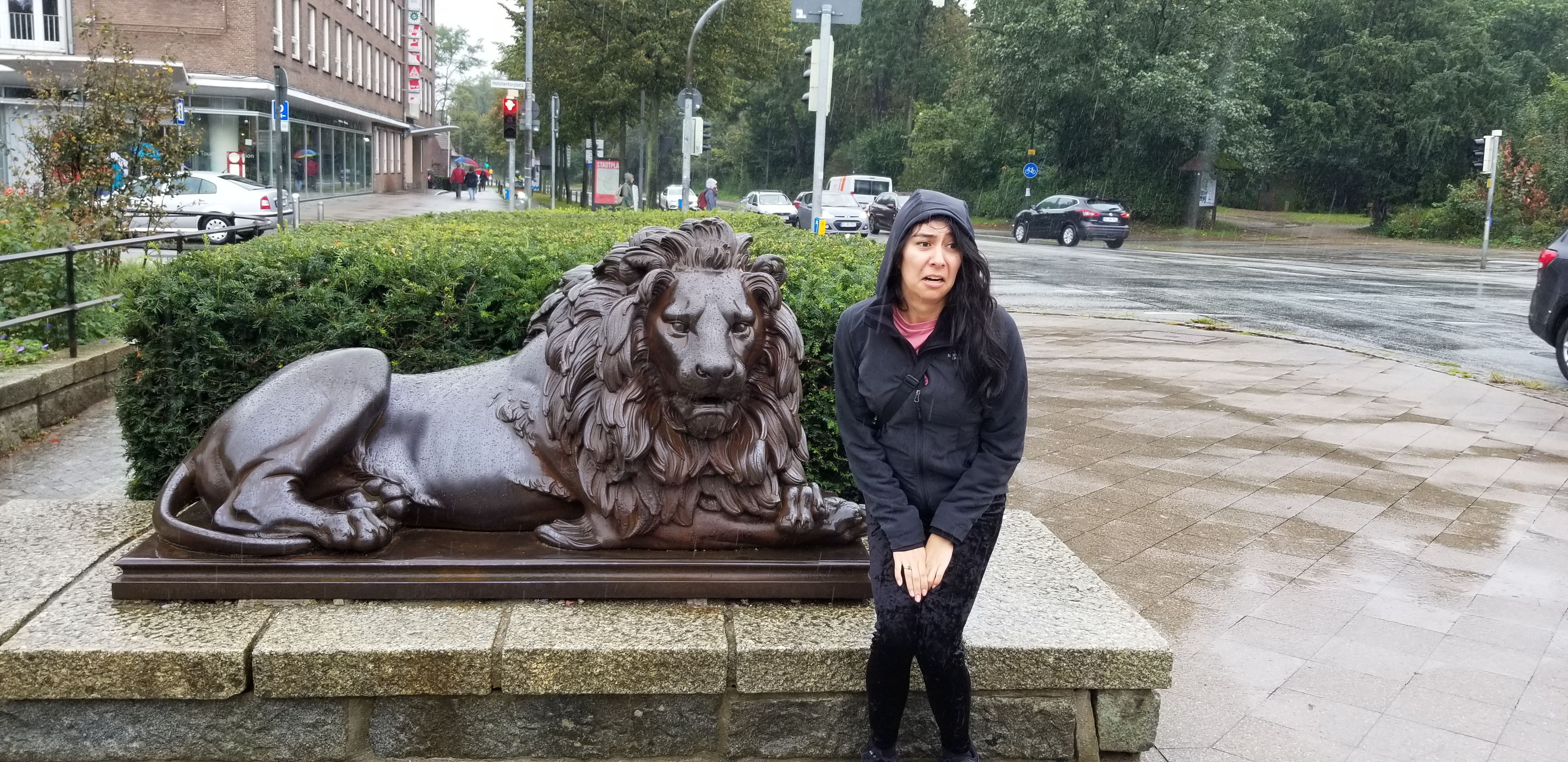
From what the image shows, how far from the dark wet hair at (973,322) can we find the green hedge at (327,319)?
Answer: 1.95 m

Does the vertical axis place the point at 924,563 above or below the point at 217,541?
above

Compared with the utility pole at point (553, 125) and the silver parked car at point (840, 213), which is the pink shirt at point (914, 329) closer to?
the utility pole at point (553, 125)

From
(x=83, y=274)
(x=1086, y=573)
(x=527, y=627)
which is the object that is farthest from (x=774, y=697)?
(x=83, y=274)

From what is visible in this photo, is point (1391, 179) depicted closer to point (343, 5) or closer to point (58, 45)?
point (343, 5)

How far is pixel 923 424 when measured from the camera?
114 inches

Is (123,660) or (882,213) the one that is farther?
(882,213)

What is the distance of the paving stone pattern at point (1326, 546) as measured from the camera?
154 inches

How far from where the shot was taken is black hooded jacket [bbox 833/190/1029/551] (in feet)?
9.32

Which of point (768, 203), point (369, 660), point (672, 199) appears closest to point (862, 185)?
point (768, 203)

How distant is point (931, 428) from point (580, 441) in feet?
3.46

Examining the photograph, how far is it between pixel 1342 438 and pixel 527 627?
→ 688cm

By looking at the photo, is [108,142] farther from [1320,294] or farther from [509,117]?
[1320,294]

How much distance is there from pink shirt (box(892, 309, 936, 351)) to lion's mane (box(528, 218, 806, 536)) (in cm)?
44

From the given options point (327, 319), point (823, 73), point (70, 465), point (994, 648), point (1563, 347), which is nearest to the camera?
point (994, 648)
